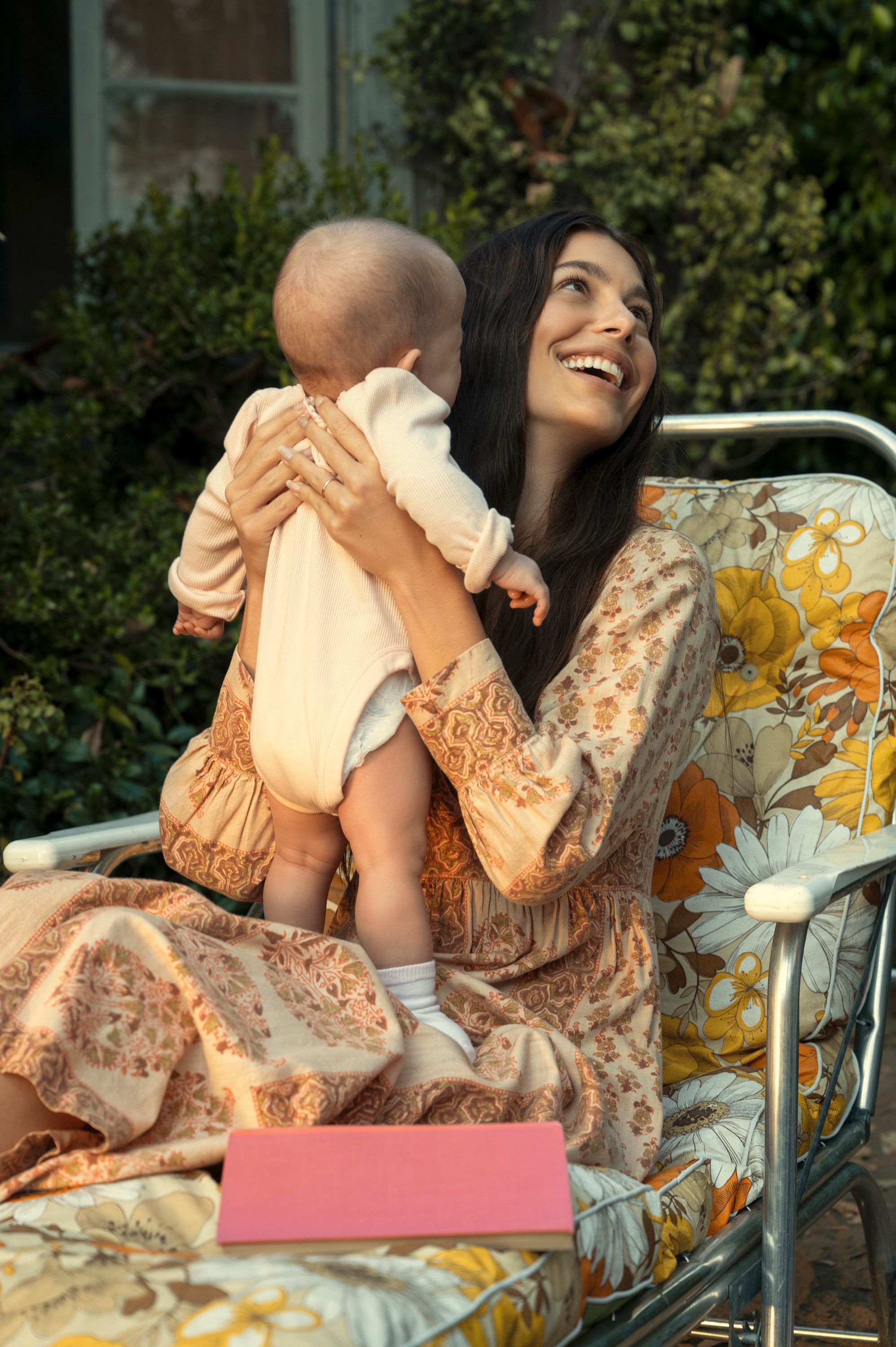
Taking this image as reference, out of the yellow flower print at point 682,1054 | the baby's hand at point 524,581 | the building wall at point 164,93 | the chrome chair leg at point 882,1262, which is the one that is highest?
the building wall at point 164,93

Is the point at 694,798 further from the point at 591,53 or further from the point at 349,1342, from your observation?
the point at 591,53

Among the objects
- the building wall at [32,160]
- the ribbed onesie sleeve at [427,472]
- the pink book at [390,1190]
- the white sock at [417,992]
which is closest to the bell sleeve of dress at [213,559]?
the ribbed onesie sleeve at [427,472]

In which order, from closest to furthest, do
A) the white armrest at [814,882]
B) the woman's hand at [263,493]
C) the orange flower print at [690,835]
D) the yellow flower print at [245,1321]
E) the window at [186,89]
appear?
the yellow flower print at [245,1321], the white armrest at [814,882], the woman's hand at [263,493], the orange flower print at [690,835], the window at [186,89]

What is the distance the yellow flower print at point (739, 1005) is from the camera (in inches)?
74.7

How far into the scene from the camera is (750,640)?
214 cm

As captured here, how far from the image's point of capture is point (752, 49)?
14.8 ft

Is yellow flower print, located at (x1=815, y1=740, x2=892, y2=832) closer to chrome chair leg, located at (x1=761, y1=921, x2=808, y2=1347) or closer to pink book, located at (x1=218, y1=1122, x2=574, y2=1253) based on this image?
chrome chair leg, located at (x1=761, y1=921, x2=808, y2=1347)

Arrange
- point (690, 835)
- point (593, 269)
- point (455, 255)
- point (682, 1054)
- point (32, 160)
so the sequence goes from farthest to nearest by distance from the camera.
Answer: point (32, 160) → point (455, 255) → point (690, 835) → point (682, 1054) → point (593, 269)

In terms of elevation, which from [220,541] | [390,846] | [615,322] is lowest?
[390,846]

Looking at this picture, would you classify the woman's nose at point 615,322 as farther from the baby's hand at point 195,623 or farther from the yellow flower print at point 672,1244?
the yellow flower print at point 672,1244

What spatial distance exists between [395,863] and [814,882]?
435 millimetres

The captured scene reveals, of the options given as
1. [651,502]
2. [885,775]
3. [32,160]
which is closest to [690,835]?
[885,775]

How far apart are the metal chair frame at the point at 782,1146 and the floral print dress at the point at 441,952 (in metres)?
0.14

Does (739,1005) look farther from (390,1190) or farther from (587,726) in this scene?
(390,1190)
